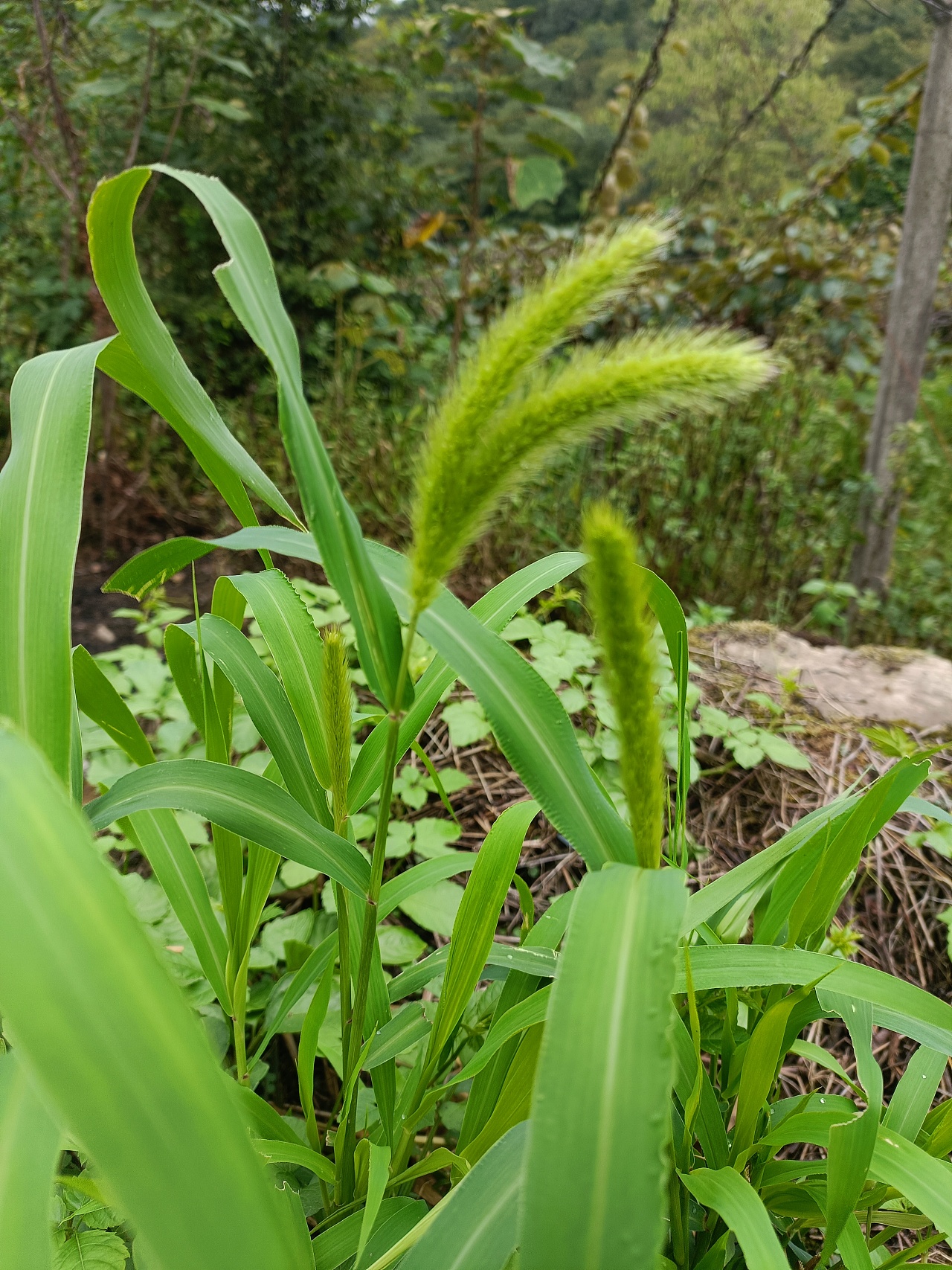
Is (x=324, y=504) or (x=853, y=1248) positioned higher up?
(x=324, y=504)

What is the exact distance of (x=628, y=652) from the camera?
36 centimetres

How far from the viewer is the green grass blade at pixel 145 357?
0.53 metres

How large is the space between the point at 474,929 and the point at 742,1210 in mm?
257

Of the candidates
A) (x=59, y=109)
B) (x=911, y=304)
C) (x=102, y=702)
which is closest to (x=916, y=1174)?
(x=102, y=702)

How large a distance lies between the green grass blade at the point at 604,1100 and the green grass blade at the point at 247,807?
0.24 meters

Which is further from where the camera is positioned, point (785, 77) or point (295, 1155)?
point (785, 77)

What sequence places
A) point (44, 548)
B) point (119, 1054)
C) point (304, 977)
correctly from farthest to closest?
1. point (304, 977)
2. point (44, 548)
3. point (119, 1054)

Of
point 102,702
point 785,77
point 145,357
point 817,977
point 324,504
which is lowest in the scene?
point 817,977

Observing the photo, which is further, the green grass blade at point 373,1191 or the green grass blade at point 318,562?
the green grass blade at point 318,562

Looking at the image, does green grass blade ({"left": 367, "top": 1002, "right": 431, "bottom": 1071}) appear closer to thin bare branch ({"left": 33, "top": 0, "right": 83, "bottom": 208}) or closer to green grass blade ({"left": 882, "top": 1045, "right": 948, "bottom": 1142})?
green grass blade ({"left": 882, "top": 1045, "right": 948, "bottom": 1142})

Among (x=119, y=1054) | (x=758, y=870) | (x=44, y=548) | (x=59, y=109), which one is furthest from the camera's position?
(x=59, y=109)

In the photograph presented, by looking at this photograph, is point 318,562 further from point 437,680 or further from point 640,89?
point 640,89

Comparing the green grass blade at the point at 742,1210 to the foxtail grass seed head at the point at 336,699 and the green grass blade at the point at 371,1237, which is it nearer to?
the green grass blade at the point at 371,1237

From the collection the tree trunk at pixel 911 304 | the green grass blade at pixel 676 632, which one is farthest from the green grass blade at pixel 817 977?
the tree trunk at pixel 911 304
